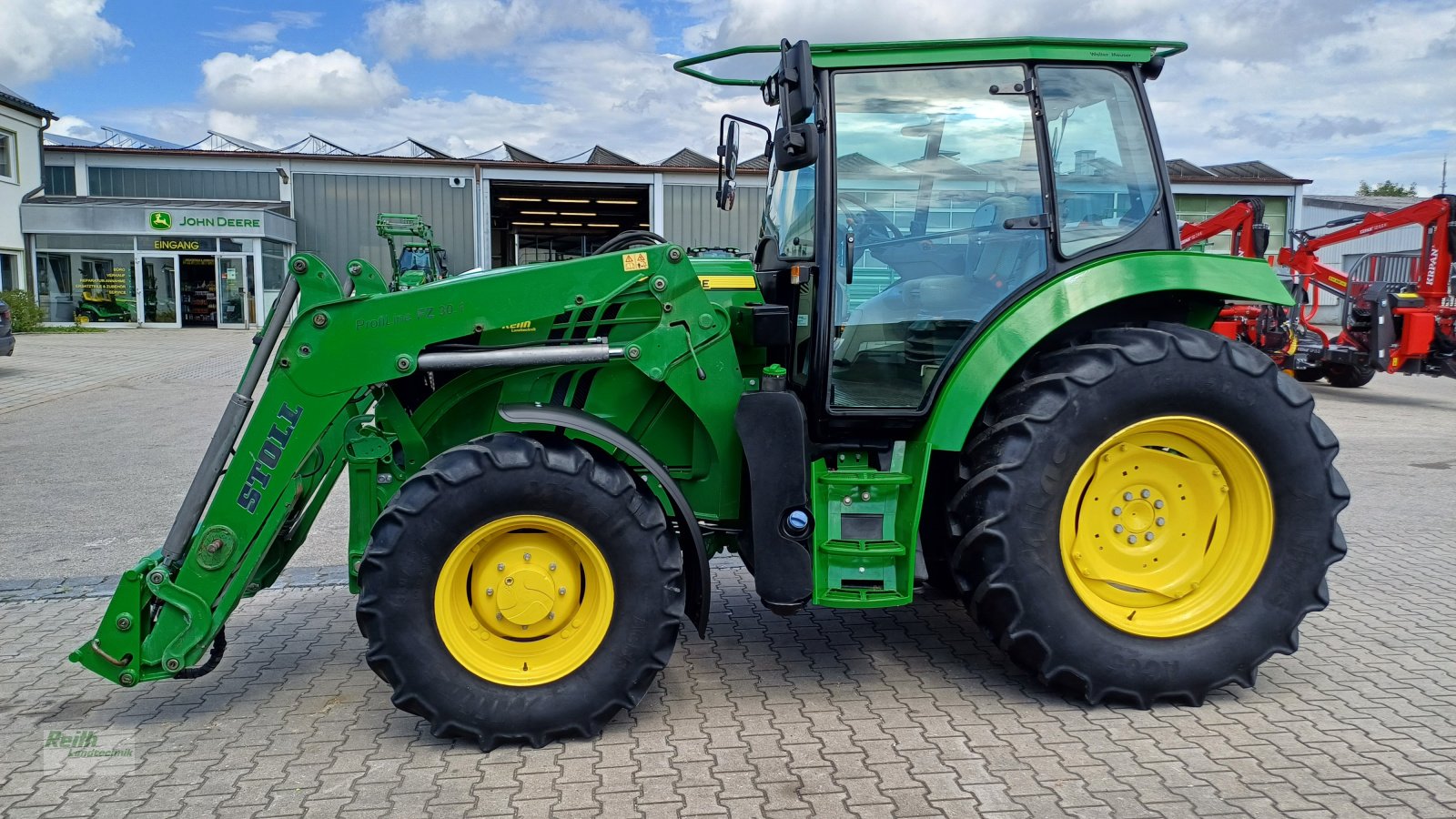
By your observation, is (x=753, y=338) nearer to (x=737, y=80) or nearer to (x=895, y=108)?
(x=895, y=108)

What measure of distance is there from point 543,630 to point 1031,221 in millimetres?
2438

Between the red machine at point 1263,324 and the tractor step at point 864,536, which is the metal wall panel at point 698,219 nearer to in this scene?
the red machine at point 1263,324

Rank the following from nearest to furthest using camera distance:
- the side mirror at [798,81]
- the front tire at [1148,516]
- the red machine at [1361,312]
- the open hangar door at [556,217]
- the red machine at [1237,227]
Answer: the side mirror at [798,81] → the front tire at [1148,516] → the red machine at [1361,312] → the red machine at [1237,227] → the open hangar door at [556,217]

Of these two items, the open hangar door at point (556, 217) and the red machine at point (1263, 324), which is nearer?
the red machine at point (1263, 324)

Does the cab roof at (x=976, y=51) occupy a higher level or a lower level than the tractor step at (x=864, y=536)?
higher

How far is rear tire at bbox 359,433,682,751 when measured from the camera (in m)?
3.54

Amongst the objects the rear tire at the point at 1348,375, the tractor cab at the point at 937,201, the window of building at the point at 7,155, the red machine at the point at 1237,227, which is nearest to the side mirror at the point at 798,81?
the tractor cab at the point at 937,201

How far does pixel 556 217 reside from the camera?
1503 inches

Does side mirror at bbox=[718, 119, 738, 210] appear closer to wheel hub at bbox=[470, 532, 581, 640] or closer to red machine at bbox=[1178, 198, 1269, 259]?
wheel hub at bbox=[470, 532, 581, 640]

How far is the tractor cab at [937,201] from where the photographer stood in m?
4.02

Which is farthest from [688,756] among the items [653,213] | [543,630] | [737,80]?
[653,213]

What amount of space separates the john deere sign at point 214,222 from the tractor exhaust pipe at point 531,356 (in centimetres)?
2817

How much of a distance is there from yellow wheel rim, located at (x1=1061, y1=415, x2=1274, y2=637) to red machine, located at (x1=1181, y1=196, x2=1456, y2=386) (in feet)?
32.8

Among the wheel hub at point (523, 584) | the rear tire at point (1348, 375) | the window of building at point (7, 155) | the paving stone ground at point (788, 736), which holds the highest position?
the window of building at point (7, 155)
